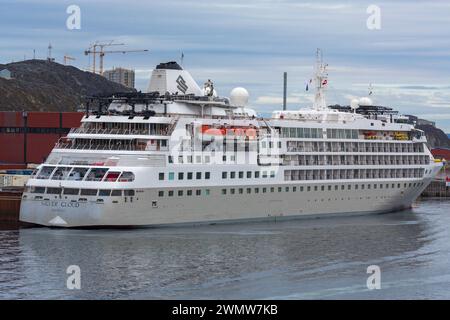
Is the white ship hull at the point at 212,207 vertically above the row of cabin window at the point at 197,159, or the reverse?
the row of cabin window at the point at 197,159

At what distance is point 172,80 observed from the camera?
74.5 metres

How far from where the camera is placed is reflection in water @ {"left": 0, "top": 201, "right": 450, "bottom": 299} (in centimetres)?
4606

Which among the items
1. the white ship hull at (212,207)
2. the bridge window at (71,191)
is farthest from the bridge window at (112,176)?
the bridge window at (71,191)

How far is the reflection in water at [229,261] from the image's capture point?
4606 centimetres

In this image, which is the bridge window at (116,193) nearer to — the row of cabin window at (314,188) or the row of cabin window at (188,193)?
the row of cabin window at (188,193)

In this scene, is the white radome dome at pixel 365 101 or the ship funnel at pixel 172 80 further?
the white radome dome at pixel 365 101

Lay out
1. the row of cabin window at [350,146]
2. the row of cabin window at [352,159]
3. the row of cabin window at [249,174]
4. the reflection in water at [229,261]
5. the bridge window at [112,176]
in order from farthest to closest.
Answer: the row of cabin window at [350,146]
the row of cabin window at [352,159]
the row of cabin window at [249,174]
the bridge window at [112,176]
the reflection in water at [229,261]

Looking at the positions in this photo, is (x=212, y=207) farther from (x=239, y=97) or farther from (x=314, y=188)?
(x=239, y=97)

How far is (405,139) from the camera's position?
87938 millimetres

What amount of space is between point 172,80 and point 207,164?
9.26m

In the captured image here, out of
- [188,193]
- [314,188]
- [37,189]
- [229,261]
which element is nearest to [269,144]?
[314,188]

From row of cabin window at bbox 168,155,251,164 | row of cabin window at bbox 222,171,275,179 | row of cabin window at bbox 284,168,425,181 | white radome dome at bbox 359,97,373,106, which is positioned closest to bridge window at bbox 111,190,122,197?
row of cabin window at bbox 168,155,251,164

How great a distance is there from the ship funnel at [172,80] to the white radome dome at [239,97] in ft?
11.4

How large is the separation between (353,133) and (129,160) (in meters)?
25.2
